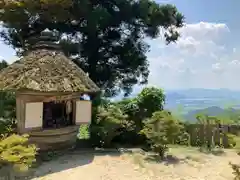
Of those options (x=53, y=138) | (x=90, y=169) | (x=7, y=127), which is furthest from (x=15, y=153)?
(x=7, y=127)

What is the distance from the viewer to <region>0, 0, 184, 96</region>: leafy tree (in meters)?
17.4

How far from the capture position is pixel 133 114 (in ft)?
49.9

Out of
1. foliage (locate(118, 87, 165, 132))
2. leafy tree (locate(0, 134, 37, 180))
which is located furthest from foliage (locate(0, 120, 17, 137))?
foliage (locate(118, 87, 165, 132))

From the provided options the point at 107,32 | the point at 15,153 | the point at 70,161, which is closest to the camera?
the point at 15,153

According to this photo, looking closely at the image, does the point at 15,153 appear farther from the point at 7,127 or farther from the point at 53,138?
the point at 7,127

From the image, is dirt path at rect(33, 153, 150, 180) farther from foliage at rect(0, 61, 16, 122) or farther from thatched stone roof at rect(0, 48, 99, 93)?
foliage at rect(0, 61, 16, 122)

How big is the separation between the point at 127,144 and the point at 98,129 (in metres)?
2.21

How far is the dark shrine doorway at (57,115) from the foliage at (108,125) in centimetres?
137

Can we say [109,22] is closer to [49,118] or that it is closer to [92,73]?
[92,73]

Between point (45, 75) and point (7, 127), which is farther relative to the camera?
point (7, 127)

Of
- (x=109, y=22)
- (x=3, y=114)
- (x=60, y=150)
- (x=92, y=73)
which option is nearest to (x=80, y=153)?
(x=60, y=150)

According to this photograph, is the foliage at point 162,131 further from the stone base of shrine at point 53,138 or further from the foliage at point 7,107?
the foliage at point 7,107

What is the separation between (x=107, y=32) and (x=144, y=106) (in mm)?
6304

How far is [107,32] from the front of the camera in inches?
756
